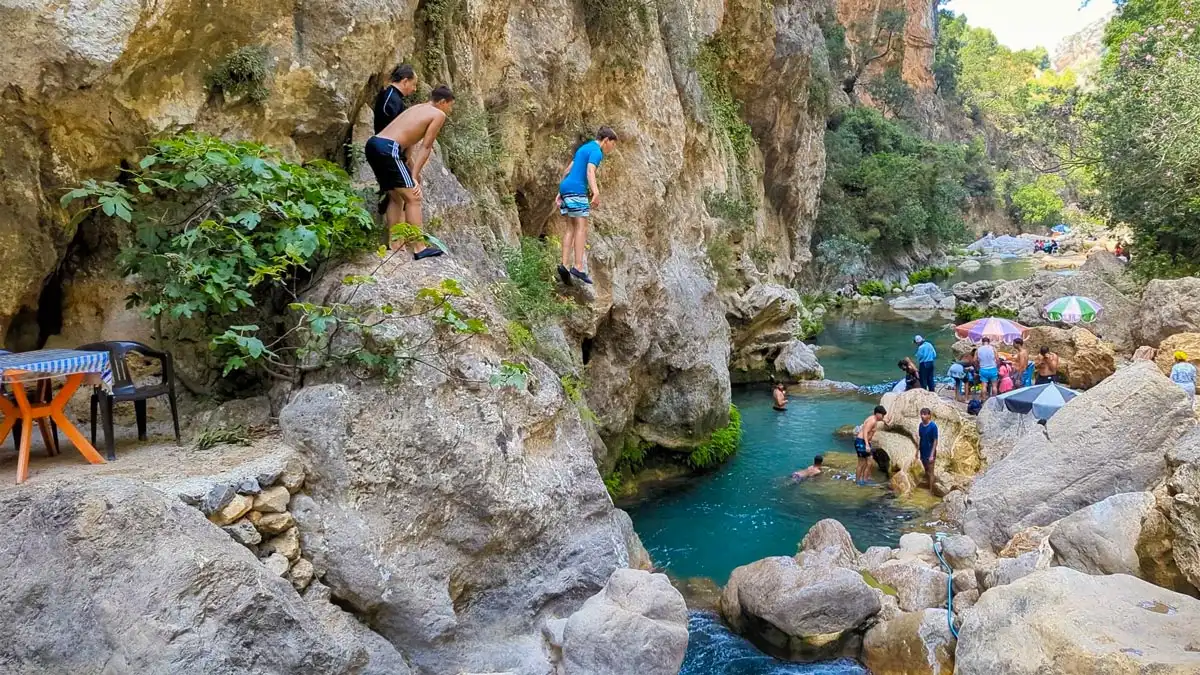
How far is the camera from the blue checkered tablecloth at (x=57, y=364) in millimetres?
4828

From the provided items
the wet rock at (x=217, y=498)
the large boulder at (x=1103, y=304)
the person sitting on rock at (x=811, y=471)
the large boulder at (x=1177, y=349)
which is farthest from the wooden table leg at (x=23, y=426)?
the large boulder at (x=1103, y=304)

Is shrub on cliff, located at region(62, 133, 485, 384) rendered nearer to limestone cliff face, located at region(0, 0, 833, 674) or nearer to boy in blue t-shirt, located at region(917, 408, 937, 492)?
limestone cliff face, located at region(0, 0, 833, 674)

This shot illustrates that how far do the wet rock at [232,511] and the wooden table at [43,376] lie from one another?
1.24 meters

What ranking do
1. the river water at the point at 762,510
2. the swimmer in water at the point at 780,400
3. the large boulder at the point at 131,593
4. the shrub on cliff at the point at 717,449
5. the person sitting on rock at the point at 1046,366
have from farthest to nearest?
1. the swimmer in water at the point at 780,400
2. the person sitting on rock at the point at 1046,366
3. the shrub on cliff at the point at 717,449
4. the river water at the point at 762,510
5. the large boulder at the point at 131,593

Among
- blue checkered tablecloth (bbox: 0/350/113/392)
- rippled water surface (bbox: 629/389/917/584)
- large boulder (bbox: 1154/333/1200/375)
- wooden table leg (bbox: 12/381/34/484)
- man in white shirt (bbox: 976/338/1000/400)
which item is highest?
blue checkered tablecloth (bbox: 0/350/113/392)

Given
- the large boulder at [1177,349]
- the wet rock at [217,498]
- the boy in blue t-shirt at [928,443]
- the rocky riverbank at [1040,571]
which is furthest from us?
the large boulder at [1177,349]

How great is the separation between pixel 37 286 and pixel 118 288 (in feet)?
1.88

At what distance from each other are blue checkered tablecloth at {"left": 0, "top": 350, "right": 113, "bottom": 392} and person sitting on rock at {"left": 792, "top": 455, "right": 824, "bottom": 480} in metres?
11.6

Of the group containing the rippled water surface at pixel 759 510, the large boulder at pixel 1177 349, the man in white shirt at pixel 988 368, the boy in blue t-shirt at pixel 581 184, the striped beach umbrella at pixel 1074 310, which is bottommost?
the rippled water surface at pixel 759 510

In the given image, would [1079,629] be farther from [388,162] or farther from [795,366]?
[795,366]

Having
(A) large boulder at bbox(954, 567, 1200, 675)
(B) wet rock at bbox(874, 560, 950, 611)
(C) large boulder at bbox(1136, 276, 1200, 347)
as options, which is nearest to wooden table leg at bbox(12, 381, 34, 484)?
(A) large boulder at bbox(954, 567, 1200, 675)

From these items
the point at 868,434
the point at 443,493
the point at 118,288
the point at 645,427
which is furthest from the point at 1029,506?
the point at 118,288

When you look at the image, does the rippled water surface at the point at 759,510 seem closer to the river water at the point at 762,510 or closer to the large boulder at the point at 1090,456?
the river water at the point at 762,510

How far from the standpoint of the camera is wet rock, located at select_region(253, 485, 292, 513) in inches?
200
